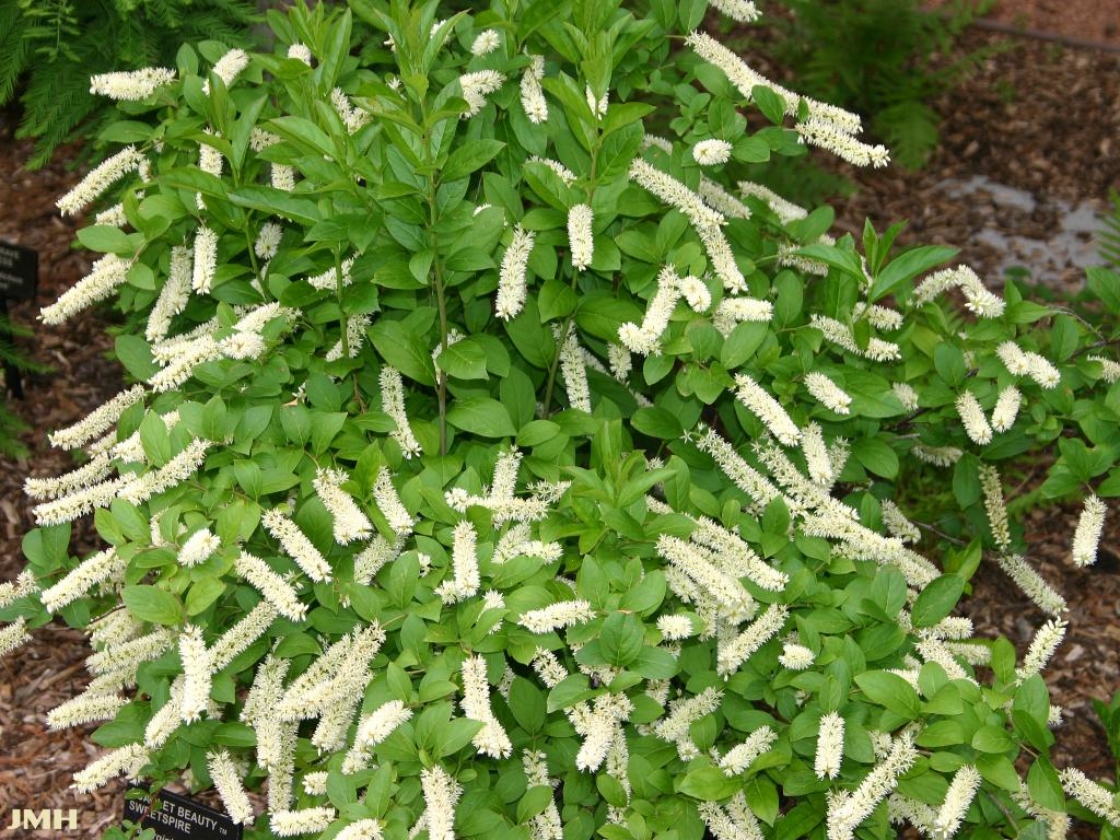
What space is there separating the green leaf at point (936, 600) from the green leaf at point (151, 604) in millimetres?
1772

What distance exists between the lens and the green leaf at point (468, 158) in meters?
2.85

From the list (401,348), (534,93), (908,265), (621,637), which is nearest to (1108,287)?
(908,265)

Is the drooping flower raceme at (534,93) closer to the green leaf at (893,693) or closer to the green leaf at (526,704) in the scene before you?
the green leaf at (526,704)

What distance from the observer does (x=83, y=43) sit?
418 centimetres

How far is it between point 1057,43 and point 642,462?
5.74 meters

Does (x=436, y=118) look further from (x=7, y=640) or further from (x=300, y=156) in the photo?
(x=7, y=640)

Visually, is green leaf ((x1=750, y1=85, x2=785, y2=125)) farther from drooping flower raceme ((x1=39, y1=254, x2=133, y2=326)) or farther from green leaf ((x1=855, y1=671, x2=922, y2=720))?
drooping flower raceme ((x1=39, y1=254, x2=133, y2=326))

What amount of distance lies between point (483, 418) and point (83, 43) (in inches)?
88.9

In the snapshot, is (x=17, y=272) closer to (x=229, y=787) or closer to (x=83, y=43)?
(x=83, y=43)

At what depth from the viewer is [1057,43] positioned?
7.42 meters

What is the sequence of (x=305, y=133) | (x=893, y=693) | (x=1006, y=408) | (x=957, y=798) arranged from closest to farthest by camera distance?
(x=957, y=798), (x=893, y=693), (x=305, y=133), (x=1006, y=408)

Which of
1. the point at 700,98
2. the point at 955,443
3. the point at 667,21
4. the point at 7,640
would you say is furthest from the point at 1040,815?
the point at 7,640

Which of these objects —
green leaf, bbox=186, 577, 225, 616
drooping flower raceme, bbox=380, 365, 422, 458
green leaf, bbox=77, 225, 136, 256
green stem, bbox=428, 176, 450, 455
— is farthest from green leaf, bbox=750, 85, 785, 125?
green leaf, bbox=186, 577, 225, 616

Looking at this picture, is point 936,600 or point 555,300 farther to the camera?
point 555,300
